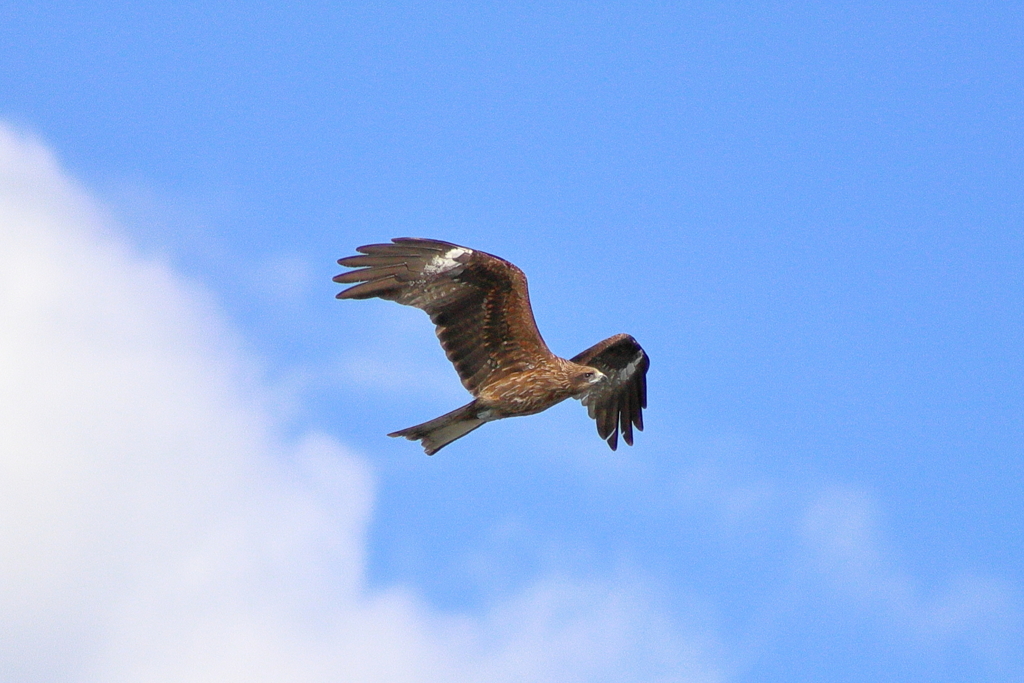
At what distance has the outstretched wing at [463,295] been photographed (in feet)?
46.4

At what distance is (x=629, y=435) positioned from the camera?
1688cm

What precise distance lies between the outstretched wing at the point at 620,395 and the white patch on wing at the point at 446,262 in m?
2.95

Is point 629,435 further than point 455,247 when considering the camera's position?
Yes

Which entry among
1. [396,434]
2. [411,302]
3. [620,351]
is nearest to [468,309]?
[411,302]

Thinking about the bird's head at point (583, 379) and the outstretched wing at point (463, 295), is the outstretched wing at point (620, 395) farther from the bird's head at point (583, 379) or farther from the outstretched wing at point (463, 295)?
the outstretched wing at point (463, 295)

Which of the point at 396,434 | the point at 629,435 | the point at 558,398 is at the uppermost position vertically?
the point at 629,435

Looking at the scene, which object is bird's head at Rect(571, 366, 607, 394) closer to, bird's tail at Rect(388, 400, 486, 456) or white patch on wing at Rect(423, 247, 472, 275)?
bird's tail at Rect(388, 400, 486, 456)

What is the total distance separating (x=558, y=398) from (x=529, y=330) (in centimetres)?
80

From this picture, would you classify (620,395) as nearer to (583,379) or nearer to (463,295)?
(583,379)

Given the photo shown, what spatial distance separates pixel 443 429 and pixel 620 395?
331 cm

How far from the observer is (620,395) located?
1675 centimetres

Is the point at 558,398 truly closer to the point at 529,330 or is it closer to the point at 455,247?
the point at 529,330

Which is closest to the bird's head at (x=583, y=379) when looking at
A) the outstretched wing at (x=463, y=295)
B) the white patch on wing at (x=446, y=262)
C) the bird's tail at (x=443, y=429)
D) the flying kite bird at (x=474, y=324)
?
the flying kite bird at (x=474, y=324)

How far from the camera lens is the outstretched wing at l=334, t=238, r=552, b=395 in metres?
14.1
